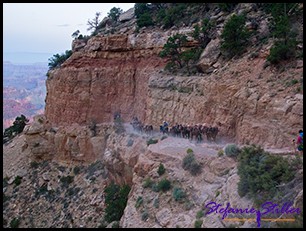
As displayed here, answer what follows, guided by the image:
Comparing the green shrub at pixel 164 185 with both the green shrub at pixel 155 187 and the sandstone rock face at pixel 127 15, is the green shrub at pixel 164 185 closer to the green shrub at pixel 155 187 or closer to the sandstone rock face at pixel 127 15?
the green shrub at pixel 155 187

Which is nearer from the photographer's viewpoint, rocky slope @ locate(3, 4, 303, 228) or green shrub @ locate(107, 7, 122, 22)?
rocky slope @ locate(3, 4, 303, 228)

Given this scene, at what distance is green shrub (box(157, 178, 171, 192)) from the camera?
675 inches

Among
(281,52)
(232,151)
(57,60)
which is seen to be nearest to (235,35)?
(281,52)

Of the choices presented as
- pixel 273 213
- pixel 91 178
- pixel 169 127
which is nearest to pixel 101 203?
pixel 91 178

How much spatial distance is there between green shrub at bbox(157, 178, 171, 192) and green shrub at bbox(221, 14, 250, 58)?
13.1 m

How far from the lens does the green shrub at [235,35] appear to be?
25.2 metres

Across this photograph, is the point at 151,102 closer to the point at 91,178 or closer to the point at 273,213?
the point at 91,178

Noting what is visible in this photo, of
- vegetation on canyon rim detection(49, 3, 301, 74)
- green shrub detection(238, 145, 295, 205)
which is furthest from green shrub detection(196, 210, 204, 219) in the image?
vegetation on canyon rim detection(49, 3, 301, 74)

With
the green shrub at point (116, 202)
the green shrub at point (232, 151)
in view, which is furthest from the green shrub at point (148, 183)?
the green shrub at point (116, 202)

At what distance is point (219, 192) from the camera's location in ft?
47.9

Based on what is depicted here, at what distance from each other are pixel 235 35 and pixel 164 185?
552 inches

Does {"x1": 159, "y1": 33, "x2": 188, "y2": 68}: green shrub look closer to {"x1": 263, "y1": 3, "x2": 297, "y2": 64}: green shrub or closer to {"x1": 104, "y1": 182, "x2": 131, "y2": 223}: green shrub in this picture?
{"x1": 263, "y1": 3, "x2": 297, "y2": 64}: green shrub

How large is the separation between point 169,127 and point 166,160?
895cm

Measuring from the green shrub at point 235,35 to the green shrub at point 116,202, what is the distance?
13230 mm
